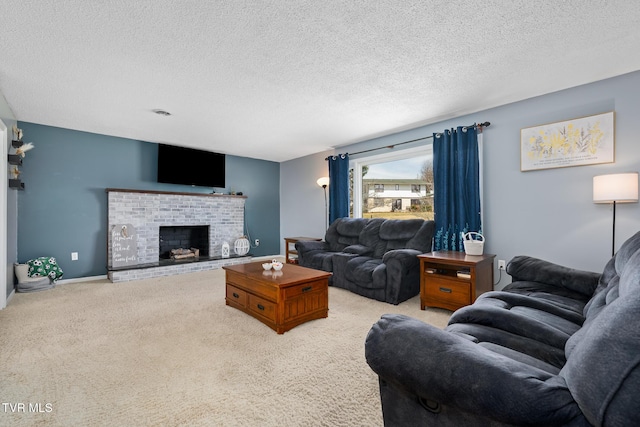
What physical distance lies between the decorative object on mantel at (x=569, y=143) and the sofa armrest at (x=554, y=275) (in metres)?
1.30

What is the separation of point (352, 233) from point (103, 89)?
354 centimetres

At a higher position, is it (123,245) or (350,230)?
(350,230)

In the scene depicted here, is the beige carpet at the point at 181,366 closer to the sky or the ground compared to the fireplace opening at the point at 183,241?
closer to the ground

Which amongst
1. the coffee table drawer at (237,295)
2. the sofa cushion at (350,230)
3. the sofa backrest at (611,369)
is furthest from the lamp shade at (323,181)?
the sofa backrest at (611,369)

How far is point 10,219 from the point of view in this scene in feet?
11.4

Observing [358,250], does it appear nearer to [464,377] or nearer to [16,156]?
[464,377]

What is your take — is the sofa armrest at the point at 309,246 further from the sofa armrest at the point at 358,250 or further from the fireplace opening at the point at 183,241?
the fireplace opening at the point at 183,241

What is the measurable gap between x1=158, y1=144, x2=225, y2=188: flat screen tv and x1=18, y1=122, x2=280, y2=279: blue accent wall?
0.14 m

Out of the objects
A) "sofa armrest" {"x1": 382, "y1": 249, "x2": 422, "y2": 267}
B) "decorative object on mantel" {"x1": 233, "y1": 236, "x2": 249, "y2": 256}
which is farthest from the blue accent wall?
"sofa armrest" {"x1": 382, "y1": 249, "x2": 422, "y2": 267}

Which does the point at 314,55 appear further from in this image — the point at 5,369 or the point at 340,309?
the point at 5,369

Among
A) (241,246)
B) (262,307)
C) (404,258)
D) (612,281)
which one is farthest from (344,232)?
(612,281)

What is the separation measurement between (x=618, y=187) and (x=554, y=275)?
103 cm

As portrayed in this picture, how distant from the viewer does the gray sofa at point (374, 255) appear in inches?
131

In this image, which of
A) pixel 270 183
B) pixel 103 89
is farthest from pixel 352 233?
pixel 103 89
